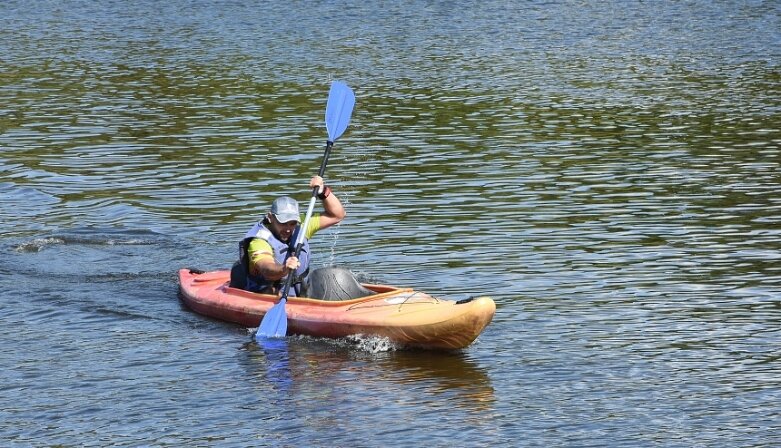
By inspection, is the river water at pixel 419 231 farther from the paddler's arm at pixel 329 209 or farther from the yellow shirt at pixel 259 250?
the paddler's arm at pixel 329 209

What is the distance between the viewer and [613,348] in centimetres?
1136

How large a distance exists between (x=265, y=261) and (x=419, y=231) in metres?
3.56

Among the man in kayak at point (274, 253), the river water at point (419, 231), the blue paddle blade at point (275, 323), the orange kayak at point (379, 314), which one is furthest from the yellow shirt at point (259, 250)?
the river water at point (419, 231)

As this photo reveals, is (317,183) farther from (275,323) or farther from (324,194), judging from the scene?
(275,323)

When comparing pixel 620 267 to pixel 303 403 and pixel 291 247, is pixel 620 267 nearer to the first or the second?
pixel 291 247

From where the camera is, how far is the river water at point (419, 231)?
10023 mm

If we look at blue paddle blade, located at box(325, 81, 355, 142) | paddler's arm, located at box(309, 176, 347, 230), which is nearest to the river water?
paddler's arm, located at box(309, 176, 347, 230)

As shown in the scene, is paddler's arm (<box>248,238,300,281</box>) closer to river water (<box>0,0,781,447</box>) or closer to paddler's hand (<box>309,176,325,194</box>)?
river water (<box>0,0,781,447</box>)

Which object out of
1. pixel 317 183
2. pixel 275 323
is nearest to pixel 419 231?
pixel 317 183

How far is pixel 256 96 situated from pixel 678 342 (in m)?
15.0

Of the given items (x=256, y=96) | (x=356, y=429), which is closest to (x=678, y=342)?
(x=356, y=429)

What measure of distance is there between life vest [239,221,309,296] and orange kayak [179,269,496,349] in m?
0.17

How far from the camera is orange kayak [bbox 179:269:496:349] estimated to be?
1111cm

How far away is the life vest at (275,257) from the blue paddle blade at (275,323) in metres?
0.50
